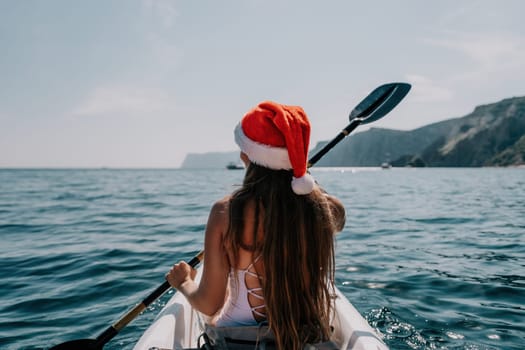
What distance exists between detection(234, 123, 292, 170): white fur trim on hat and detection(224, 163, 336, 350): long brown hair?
0.06 meters

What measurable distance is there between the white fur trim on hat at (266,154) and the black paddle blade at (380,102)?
2513 mm

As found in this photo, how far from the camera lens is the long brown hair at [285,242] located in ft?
7.32

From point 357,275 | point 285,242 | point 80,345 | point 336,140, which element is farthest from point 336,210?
point 357,275

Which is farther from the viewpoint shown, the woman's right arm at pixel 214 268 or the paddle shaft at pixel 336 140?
the paddle shaft at pixel 336 140

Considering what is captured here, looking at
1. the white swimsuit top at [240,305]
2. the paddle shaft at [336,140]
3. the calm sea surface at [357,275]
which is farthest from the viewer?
the calm sea surface at [357,275]

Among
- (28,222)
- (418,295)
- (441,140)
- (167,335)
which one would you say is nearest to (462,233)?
(418,295)

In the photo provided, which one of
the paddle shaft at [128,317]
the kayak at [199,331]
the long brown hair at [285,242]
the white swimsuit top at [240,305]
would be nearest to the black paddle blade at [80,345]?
the paddle shaft at [128,317]

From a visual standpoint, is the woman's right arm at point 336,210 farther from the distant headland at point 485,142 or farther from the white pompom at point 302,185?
the distant headland at point 485,142

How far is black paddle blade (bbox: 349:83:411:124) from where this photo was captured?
4.50 metres

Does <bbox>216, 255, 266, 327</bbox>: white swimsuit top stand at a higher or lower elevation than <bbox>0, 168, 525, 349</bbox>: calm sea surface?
higher

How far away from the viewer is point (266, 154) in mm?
2193

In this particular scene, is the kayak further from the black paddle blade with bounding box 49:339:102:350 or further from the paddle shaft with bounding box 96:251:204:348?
the black paddle blade with bounding box 49:339:102:350

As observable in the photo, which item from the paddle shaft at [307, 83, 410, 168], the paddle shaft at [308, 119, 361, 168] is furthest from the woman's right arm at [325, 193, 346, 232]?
the paddle shaft at [307, 83, 410, 168]

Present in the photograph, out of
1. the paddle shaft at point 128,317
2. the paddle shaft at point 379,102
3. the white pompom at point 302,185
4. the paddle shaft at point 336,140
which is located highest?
the paddle shaft at point 379,102
